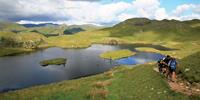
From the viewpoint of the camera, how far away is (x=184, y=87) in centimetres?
3192

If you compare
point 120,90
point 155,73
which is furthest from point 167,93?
point 155,73

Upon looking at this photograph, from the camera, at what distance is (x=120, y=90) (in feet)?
111

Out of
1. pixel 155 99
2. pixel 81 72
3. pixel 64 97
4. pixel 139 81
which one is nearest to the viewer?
pixel 155 99

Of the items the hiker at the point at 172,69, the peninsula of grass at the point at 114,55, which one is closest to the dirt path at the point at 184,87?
the hiker at the point at 172,69

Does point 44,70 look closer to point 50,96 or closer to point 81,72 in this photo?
point 81,72

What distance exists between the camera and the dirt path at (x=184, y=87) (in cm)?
2977

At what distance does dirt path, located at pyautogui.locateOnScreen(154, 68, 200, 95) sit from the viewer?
29775mm

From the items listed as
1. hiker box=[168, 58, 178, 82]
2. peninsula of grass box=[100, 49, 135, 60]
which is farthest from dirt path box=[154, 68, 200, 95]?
peninsula of grass box=[100, 49, 135, 60]

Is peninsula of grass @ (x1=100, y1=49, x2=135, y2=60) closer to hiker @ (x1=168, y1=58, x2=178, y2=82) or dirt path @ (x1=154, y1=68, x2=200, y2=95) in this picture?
hiker @ (x1=168, y1=58, x2=178, y2=82)

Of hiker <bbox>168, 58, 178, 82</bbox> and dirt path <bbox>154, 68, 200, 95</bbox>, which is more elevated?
hiker <bbox>168, 58, 178, 82</bbox>

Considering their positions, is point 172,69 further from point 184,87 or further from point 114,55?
point 114,55

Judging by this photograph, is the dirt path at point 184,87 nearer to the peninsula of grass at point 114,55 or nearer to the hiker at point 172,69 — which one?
the hiker at point 172,69

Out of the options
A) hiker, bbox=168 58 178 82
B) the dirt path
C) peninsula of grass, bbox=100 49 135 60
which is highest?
hiker, bbox=168 58 178 82

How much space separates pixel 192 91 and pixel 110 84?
1210 centimetres
